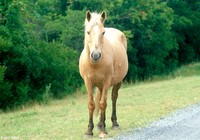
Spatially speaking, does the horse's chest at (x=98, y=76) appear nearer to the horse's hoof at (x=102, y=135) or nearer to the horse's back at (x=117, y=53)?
the horse's back at (x=117, y=53)

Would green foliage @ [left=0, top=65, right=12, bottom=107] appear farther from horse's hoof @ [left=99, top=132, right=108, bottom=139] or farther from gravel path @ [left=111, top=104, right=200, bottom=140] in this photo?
horse's hoof @ [left=99, top=132, right=108, bottom=139]

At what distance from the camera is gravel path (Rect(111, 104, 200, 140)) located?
1096 cm

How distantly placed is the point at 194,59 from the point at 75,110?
29454 millimetres

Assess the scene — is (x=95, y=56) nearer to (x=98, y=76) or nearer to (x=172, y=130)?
(x=98, y=76)

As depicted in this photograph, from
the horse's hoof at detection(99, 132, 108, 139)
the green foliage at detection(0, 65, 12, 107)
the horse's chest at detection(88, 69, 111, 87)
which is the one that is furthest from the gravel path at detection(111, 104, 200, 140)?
the green foliage at detection(0, 65, 12, 107)

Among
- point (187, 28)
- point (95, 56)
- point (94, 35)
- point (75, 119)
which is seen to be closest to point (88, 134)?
point (95, 56)

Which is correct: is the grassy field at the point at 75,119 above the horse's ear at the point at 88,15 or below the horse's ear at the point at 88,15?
below

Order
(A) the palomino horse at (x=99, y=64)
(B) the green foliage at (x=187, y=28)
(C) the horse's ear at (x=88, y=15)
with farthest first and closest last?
1. (B) the green foliage at (x=187, y=28)
2. (C) the horse's ear at (x=88, y=15)
3. (A) the palomino horse at (x=99, y=64)

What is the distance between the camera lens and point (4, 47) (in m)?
20.2

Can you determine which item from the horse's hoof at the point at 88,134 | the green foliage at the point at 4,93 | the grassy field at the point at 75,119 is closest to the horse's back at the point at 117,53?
the grassy field at the point at 75,119

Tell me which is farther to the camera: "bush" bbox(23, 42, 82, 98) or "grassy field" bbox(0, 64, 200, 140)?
"bush" bbox(23, 42, 82, 98)

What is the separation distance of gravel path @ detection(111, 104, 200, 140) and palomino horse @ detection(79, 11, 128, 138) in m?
0.69

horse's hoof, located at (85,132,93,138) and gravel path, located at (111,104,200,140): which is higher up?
horse's hoof, located at (85,132,93,138)

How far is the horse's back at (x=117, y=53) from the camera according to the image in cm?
1215
